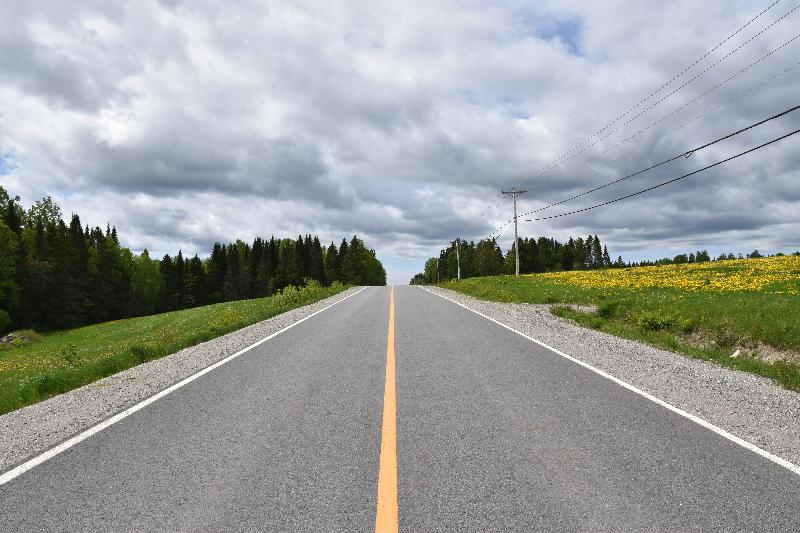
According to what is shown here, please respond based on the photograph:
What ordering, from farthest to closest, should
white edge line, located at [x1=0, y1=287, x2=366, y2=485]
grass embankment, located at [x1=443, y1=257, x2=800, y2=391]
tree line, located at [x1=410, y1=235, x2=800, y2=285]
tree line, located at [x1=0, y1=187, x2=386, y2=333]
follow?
1. tree line, located at [x1=410, y1=235, x2=800, y2=285]
2. tree line, located at [x1=0, y1=187, x2=386, y2=333]
3. grass embankment, located at [x1=443, y1=257, x2=800, y2=391]
4. white edge line, located at [x1=0, y1=287, x2=366, y2=485]

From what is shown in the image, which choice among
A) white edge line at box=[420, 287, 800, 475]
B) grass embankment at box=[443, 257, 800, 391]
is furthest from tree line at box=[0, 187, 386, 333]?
white edge line at box=[420, 287, 800, 475]

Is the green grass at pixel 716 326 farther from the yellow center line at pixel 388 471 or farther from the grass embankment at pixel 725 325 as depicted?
the yellow center line at pixel 388 471

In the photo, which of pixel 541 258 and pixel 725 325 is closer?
pixel 725 325

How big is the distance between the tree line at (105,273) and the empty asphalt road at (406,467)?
3188 cm

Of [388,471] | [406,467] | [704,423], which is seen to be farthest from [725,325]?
[388,471]

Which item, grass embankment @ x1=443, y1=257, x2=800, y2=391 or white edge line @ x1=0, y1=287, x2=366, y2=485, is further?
grass embankment @ x1=443, y1=257, x2=800, y2=391

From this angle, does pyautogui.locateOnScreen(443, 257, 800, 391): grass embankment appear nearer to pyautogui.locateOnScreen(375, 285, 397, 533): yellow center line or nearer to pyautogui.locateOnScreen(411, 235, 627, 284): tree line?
pyautogui.locateOnScreen(375, 285, 397, 533): yellow center line

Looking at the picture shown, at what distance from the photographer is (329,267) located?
127250 millimetres

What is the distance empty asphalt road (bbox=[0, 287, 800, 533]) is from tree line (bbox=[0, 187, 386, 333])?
31.9 meters

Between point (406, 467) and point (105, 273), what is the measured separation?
77306mm

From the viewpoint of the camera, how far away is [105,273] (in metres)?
69.4

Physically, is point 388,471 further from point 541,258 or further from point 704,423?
point 541,258

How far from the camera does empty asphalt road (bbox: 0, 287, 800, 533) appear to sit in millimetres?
3477

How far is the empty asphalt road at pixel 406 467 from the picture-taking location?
3477 millimetres
